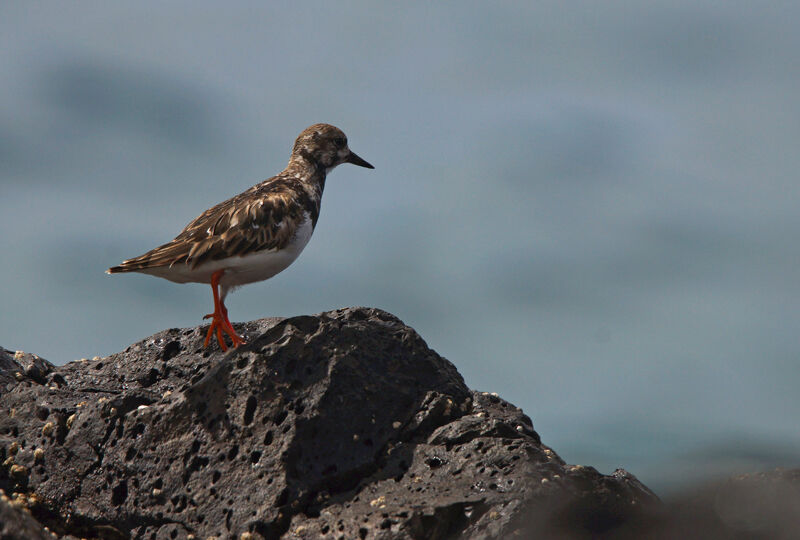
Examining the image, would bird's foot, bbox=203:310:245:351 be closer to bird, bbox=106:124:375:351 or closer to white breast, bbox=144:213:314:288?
bird, bbox=106:124:375:351

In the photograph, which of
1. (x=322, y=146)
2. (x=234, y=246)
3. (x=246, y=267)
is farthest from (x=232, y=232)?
(x=322, y=146)

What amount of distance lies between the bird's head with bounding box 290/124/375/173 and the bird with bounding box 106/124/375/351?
110 cm

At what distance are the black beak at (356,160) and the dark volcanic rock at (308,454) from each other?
12.3 ft

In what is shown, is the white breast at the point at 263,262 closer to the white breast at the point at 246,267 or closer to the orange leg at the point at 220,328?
the white breast at the point at 246,267

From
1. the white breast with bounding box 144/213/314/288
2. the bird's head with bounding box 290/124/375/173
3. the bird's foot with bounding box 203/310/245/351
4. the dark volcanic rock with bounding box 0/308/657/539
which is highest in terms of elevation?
the bird's head with bounding box 290/124/375/173

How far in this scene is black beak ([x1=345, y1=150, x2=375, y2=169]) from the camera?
36.8 feet

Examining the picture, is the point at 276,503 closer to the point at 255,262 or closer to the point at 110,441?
the point at 110,441

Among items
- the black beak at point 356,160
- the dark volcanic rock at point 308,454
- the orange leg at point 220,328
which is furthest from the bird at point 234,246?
the black beak at point 356,160

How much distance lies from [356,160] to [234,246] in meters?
3.17

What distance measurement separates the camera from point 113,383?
8.32m

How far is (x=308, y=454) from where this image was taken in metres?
6.53

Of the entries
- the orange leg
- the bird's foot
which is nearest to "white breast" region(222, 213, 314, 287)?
the orange leg

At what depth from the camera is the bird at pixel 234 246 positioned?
857 cm

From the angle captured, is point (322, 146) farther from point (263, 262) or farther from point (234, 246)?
point (234, 246)
